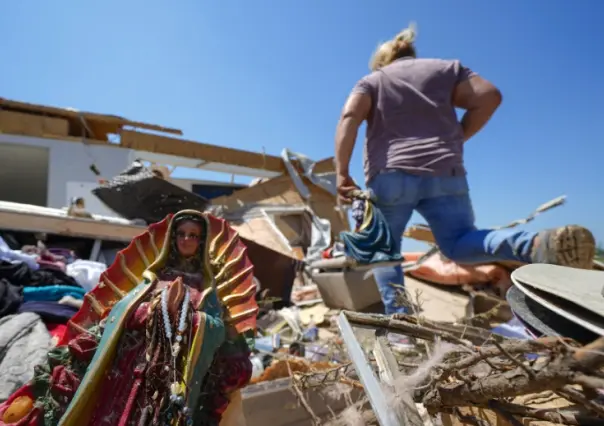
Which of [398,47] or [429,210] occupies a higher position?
[398,47]

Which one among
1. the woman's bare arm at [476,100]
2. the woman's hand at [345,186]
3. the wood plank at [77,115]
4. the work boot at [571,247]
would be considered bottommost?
the work boot at [571,247]

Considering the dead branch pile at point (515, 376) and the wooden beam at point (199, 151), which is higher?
the wooden beam at point (199, 151)

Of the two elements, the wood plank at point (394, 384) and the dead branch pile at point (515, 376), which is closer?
the dead branch pile at point (515, 376)

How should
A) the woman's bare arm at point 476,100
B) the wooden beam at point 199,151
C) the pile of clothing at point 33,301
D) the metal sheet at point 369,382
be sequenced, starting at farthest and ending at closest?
the wooden beam at point 199,151 → the woman's bare arm at point 476,100 → the pile of clothing at point 33,301 → the metal sheet at point 369,382

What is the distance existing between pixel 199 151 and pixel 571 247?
263 inches

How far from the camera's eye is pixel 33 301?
8.23 feet

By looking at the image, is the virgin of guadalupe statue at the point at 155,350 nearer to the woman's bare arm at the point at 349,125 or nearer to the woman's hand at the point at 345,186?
the woman's hand at the point at 345,186

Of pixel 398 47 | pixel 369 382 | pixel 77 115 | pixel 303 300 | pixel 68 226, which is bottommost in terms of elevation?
pixel 303 300

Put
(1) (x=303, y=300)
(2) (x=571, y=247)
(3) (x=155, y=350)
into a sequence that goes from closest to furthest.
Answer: (3) (x=155, y=350)
(2) (x=571, y=247)
(1) (x=303, y=300)

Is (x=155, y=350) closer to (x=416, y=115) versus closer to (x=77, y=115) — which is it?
(x=416, y=115)

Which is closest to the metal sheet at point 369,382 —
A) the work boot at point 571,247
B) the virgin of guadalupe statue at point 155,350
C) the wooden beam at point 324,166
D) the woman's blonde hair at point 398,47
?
the virgin of guadalupe statue at point 155,350

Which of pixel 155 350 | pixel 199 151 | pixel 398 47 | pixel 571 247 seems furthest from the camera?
pixel 199 151

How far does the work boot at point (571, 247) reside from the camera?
1.44 meters

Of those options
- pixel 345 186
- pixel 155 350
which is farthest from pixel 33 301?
pixel 345 186
